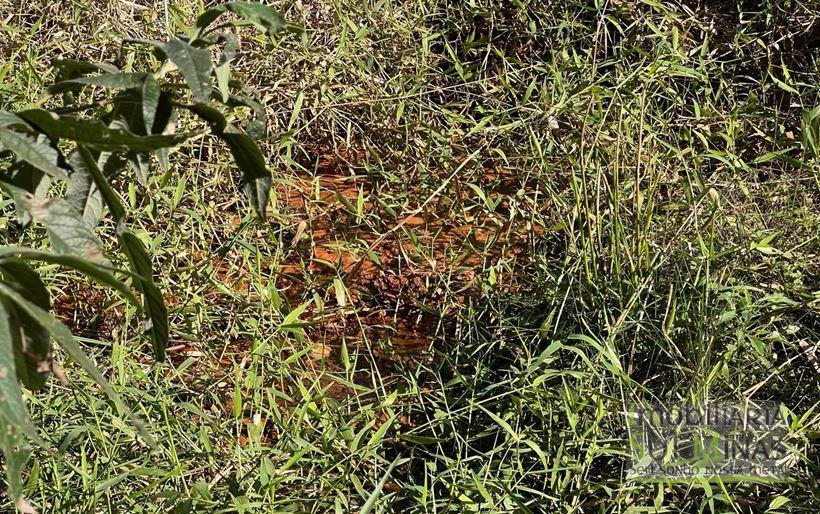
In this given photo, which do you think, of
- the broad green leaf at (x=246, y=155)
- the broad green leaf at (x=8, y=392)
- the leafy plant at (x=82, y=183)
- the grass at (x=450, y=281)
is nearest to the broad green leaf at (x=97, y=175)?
the leafy plant at (x=82, y=183)

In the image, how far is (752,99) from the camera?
3219mm

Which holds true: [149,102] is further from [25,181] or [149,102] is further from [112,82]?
[25,181]

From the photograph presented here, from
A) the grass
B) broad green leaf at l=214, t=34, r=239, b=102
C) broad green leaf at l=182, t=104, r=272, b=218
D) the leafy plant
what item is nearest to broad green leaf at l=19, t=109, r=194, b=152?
the leafy plant

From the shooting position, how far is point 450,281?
277 cm

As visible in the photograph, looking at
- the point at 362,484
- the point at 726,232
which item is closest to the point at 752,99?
the point at 726,232

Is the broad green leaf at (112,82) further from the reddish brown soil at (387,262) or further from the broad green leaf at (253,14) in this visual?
the reddish brown soil at (387,262)

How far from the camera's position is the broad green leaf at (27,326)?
809 mm

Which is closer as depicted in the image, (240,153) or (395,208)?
(240,153)

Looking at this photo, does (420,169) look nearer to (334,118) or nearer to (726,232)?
(334,118)

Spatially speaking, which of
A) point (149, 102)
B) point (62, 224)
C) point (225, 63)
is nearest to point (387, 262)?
point (225, 63)

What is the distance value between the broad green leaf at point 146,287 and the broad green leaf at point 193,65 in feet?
0.48

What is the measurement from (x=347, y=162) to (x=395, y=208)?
0.44m

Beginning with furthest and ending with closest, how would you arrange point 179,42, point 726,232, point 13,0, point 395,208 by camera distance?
point 13,0
point 395,208
point 726,232
point 179,42

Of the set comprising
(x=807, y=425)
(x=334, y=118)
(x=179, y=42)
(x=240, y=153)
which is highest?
(x=179, y=42)
